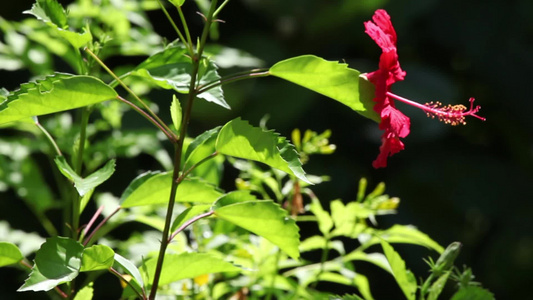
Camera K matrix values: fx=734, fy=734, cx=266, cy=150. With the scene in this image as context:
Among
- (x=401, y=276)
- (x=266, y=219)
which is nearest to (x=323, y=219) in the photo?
(x=401, y=276)

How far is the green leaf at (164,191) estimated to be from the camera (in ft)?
2.10

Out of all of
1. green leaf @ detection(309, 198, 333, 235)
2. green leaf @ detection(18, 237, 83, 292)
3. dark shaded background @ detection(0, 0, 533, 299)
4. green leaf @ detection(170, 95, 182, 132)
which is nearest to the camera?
green leaf @ detection(18, 237, 83, 292)

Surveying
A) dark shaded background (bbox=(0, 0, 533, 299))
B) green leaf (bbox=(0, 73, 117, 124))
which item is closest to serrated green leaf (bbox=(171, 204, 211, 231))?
green leaf (bbox=(0, 73, 117, 124))

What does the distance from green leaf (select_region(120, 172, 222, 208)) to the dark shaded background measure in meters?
1.70

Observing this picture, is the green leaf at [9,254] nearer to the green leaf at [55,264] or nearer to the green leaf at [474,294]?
the green leaf at [55,264]

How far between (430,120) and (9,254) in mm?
2008

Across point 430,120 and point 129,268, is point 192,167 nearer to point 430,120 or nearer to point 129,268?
point 129,268

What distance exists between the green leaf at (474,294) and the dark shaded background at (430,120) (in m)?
1.65

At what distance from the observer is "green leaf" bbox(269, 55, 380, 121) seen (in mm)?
557

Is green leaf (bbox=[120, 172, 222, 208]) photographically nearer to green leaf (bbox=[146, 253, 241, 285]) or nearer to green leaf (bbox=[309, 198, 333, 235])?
green leaf (bbox=[146, 253, 241, 285])

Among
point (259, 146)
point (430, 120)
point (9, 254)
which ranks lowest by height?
point (9, 254)

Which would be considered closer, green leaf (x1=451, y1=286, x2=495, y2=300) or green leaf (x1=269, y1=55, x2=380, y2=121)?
green leaf (x1=269, y1=55, x2=380, y2=121)

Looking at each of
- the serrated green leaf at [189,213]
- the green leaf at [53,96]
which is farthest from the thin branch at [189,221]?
the green leaf at [53,96]

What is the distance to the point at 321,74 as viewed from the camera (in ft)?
1.83
